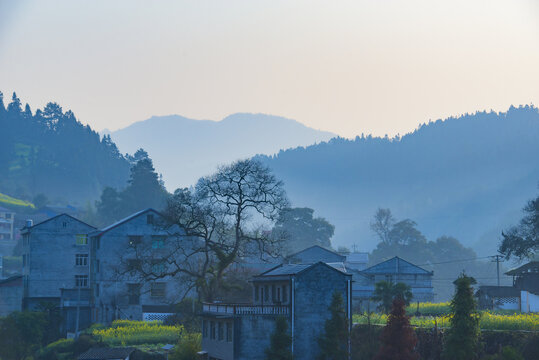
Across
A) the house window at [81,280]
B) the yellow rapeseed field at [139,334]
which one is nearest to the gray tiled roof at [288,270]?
the yellow rapeseed field at [139,334]

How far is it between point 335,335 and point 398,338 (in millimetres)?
6548

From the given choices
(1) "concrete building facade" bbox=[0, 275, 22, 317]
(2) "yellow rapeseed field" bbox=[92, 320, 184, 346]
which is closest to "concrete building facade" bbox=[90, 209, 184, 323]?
(2) "yellow rapeseed field" bbox=[92, 320, 184, 346]

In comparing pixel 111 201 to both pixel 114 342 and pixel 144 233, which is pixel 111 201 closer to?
pixel 144 233

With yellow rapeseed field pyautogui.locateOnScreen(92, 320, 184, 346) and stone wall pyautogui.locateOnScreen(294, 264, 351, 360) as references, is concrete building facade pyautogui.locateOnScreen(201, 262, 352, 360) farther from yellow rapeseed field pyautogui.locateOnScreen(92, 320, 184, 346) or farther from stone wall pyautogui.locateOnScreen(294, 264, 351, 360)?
yellow rapeseed field pyautogui.locateOnScreen(92, 320, 184, 346)

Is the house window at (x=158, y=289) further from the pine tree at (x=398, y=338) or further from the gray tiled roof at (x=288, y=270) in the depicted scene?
the pine tree at (x=398, y=338)

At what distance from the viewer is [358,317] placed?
206 ft

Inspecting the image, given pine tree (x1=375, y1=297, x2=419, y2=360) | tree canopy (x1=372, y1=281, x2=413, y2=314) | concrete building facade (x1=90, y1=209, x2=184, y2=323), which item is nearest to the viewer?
pine tree (x1=375, y1=297, x2=419, y2=360)

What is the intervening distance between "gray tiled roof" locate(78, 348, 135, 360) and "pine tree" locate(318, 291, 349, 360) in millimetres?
15799

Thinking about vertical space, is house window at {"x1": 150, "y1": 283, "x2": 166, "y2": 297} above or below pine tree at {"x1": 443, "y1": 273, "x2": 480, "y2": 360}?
above

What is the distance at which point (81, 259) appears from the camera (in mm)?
98562

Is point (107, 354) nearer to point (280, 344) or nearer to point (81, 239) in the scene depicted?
point (280, 344)

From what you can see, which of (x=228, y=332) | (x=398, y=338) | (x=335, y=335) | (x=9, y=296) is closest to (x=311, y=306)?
(x=335, y=335)

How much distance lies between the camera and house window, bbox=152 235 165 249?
8778 cm

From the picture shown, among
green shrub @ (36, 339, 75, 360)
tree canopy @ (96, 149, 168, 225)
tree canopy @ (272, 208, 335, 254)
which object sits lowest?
green shrub @ (36, 339, 75, 360)
